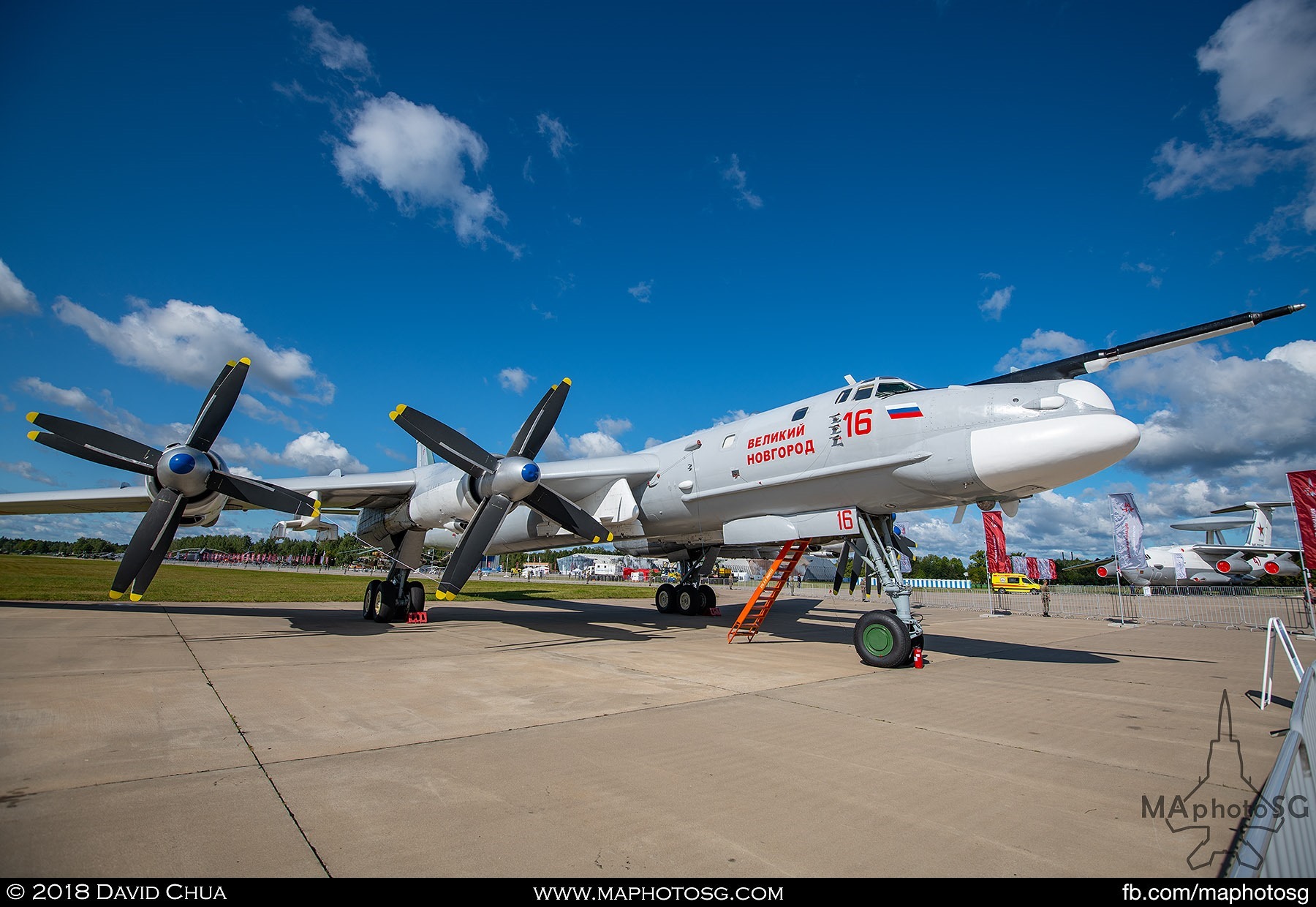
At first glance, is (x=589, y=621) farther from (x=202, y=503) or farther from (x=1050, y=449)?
(x=1050, y=449)

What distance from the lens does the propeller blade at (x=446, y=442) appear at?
10.6 m

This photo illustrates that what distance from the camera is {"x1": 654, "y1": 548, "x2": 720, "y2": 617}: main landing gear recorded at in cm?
1836

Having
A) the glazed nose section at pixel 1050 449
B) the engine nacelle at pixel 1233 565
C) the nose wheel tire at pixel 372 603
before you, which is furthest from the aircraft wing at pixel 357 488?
the engine nacelle at pixel 1233 565

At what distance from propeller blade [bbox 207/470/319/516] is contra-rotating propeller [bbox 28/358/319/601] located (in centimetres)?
1

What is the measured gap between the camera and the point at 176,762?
422 cm

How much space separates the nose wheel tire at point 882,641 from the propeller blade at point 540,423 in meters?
6.37

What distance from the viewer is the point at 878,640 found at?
365 inches

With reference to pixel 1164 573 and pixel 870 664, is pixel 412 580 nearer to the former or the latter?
pixel 870 664

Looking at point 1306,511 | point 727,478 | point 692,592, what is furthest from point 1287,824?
point 692,592

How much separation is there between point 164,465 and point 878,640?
12.2 meters

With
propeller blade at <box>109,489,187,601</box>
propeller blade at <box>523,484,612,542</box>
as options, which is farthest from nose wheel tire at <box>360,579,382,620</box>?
propeller blade at <box>523,484,612,542</box>

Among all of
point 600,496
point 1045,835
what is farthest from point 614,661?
point 1045,835

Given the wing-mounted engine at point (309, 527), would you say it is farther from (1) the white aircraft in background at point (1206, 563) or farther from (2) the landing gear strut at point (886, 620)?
(1) the white aircraft in background at point (1206, 563)
